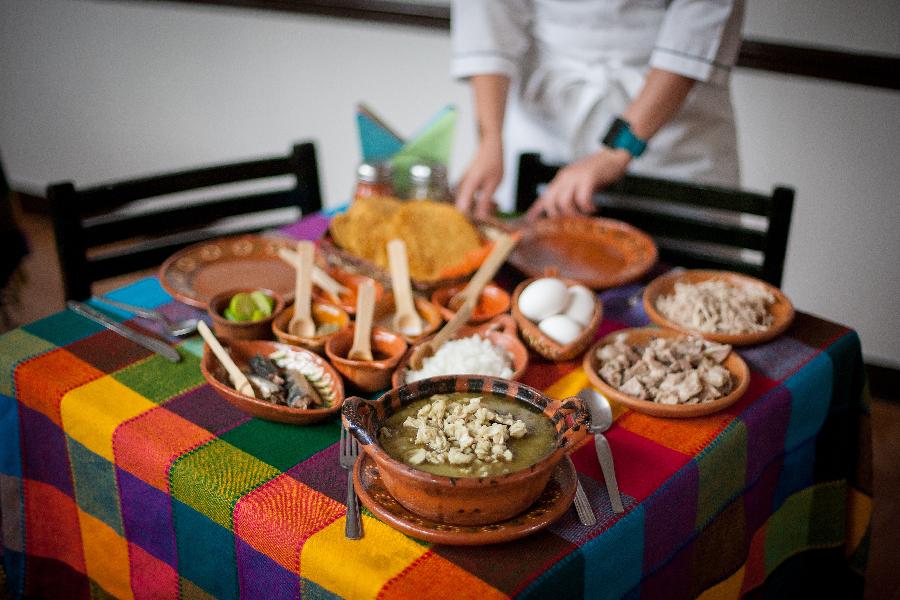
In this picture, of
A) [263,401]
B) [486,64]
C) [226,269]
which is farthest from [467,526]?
[486,64]

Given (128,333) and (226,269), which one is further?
(226,269)

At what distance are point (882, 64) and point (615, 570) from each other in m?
2.04

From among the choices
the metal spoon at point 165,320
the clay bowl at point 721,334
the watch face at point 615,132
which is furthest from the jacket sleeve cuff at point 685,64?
the metal spoon at point 165,320

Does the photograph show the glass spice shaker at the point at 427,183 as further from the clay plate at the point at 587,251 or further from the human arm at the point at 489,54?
the clay plate at the point at 587,251

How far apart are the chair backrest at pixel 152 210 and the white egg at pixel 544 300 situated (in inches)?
31.0

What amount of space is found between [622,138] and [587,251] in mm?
303

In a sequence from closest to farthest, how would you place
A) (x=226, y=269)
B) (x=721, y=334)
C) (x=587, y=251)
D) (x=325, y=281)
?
(x=721, y=334) < (x=325, y=281) < (x=226, y=269) < (x=587, y=251)

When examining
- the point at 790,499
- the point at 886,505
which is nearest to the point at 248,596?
the point at 790,499

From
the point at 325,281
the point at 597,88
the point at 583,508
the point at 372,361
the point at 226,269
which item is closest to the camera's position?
the point at 583,508

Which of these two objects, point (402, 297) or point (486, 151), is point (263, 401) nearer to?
point (402, 297)

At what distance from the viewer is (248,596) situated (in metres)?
0.94

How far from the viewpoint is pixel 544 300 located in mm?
1242

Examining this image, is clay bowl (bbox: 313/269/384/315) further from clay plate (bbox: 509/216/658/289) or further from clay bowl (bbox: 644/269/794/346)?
clay bowl (bbox: 644/269/794/346)

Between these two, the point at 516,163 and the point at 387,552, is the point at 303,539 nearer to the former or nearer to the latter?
the point at 387,552
